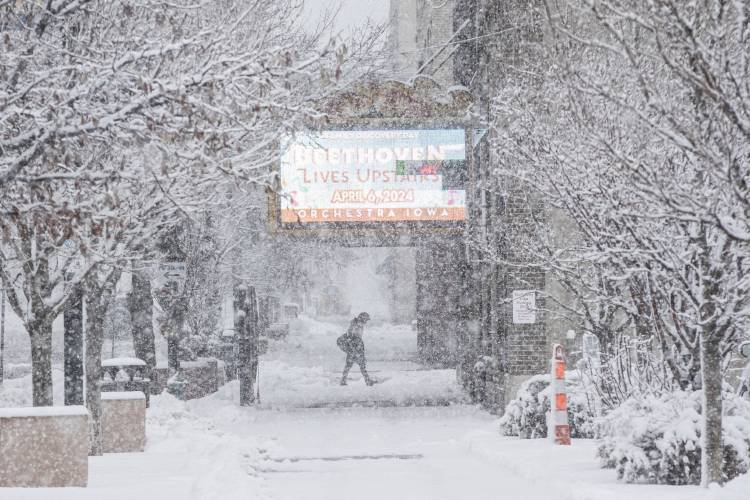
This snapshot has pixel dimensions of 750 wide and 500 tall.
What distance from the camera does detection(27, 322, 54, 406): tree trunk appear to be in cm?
1148

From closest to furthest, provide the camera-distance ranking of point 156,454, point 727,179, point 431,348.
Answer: point 727,179, point 156,454, point 431,348

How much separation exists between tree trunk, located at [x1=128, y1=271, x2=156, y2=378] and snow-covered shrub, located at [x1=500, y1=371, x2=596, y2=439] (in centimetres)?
882

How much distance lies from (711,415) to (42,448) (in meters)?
5.88

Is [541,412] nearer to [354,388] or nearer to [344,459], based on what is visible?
[344,459]

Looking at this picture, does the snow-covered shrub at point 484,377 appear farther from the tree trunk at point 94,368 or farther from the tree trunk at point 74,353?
Answer: the tree trunk at point 74,353

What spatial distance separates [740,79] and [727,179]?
63cm

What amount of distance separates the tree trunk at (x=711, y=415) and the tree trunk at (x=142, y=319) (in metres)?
13.5

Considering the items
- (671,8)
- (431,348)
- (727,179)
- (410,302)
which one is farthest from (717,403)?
(410,302)

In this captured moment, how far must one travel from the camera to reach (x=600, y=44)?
630 centimetres

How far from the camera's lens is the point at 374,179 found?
18781 millimetres

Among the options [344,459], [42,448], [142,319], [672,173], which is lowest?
[344,459]

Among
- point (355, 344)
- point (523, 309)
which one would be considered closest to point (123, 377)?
point (523, 309)

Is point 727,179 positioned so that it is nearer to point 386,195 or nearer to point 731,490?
point 731,490

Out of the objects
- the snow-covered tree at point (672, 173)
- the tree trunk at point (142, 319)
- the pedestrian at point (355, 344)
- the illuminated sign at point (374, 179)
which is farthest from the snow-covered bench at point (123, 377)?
the pedestrian at point (355, 344)
